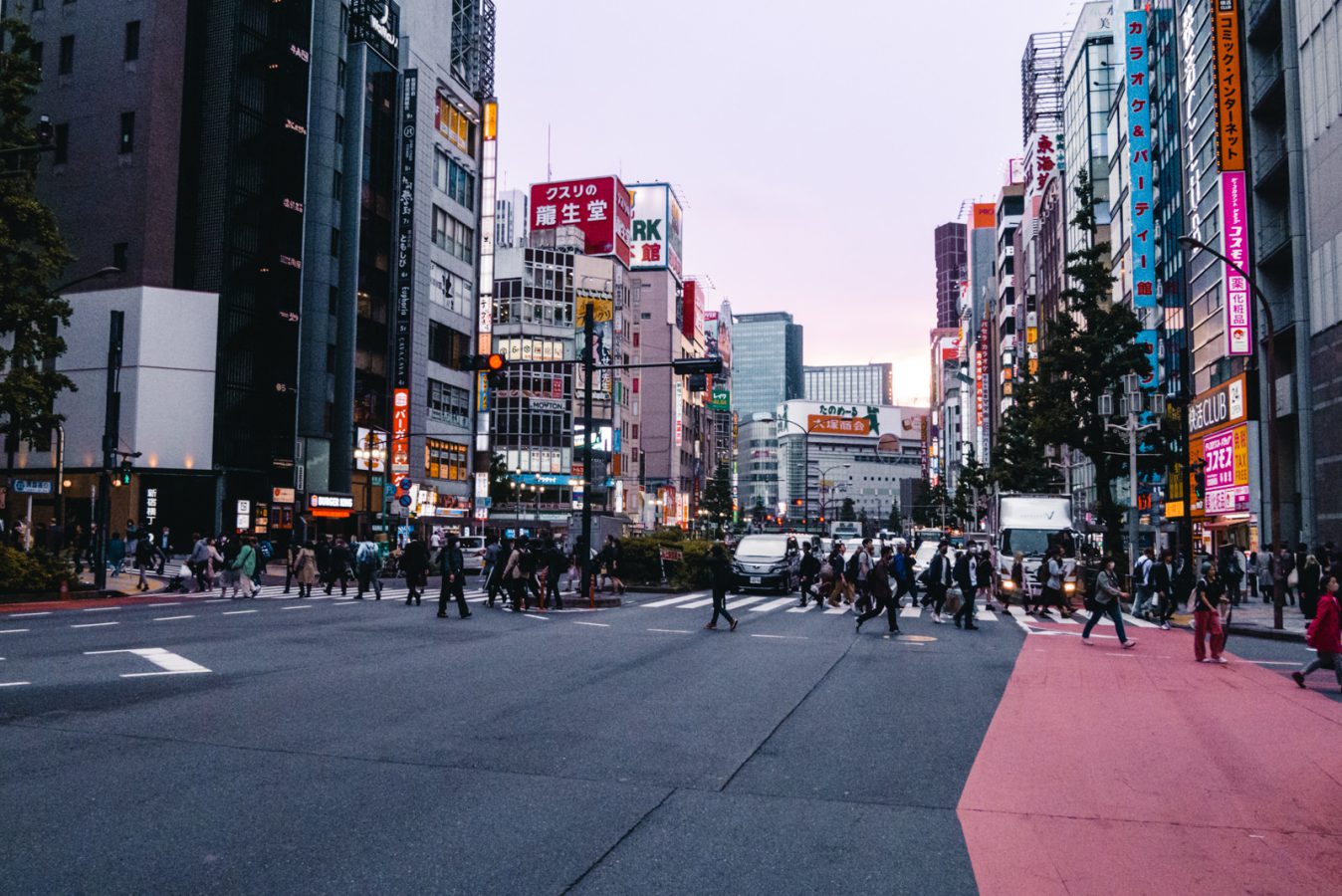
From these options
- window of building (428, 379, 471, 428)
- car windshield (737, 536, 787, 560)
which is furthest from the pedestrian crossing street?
window of building (428, 379, 471, 428)

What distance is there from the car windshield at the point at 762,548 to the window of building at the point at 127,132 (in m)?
35.9

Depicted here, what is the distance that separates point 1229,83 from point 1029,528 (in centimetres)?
1786

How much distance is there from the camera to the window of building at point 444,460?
63.9 m

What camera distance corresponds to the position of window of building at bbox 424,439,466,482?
210 feet

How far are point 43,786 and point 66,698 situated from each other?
3705 millimetres

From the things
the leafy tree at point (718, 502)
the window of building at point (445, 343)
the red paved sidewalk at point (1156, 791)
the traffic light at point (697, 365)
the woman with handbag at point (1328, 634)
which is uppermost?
the window of building at point (445, 343)

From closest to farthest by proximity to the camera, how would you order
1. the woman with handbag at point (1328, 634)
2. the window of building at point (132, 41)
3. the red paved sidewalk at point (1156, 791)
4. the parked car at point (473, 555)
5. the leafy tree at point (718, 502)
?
1. the red paved sidewalk at point (1156, 791)
2. the woman with handbag at point (1328, 634)
3. the parked car at point (473, 555)
4. the window of building at point (132, 41)
5. the leafy tree at point (718, 502)

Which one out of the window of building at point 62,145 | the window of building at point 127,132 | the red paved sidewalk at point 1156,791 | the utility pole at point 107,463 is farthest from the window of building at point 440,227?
the red paved sidewalk at point 1156,791

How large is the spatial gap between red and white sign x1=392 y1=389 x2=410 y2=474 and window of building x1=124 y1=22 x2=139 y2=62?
68.7 ft

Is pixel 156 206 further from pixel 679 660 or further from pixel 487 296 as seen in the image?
pixel 679 660

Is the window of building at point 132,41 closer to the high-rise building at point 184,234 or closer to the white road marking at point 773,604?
the high-rise building at point 184,234

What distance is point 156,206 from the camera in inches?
1890

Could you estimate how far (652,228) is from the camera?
12450cm

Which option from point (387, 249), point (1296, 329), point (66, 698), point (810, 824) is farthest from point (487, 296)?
point (810, 824)
